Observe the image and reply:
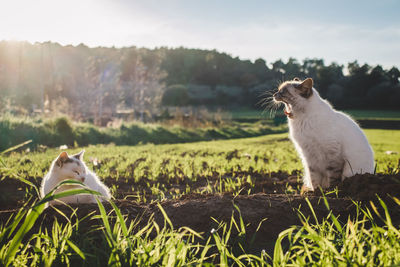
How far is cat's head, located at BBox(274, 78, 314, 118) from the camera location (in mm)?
3705

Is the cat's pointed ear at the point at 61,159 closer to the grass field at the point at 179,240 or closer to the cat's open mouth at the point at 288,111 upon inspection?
the grass field at the point at 179,240

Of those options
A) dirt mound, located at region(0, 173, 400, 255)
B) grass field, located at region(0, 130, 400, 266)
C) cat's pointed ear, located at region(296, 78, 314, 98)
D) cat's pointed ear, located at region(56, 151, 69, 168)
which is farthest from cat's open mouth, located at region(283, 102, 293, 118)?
cat's pointed ear, located at region(56, 151, 69, 168)

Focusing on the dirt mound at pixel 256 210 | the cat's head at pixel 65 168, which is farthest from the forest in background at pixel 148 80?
the dirt mound at pixel 256 210

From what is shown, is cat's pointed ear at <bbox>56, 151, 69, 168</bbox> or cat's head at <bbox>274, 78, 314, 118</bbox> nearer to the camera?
cat's pointed ear at <bbox>56, 151, 69, 168</bbox>

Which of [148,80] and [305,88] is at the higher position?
[148,80]

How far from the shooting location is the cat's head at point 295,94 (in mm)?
3705

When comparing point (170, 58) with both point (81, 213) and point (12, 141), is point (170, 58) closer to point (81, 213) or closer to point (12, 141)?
point (12, 141)

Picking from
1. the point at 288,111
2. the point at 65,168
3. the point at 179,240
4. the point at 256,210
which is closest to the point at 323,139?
the point at 288,111

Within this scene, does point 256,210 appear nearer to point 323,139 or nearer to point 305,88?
point 323,139

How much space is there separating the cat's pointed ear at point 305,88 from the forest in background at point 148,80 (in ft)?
59.3

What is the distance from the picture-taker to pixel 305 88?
146 inches

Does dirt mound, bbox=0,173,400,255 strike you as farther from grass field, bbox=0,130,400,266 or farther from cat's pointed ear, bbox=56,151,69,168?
cat's pointed ear, bbox=56,151,69,168

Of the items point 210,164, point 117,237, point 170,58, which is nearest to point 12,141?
point 210,164

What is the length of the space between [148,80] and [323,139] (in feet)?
106
